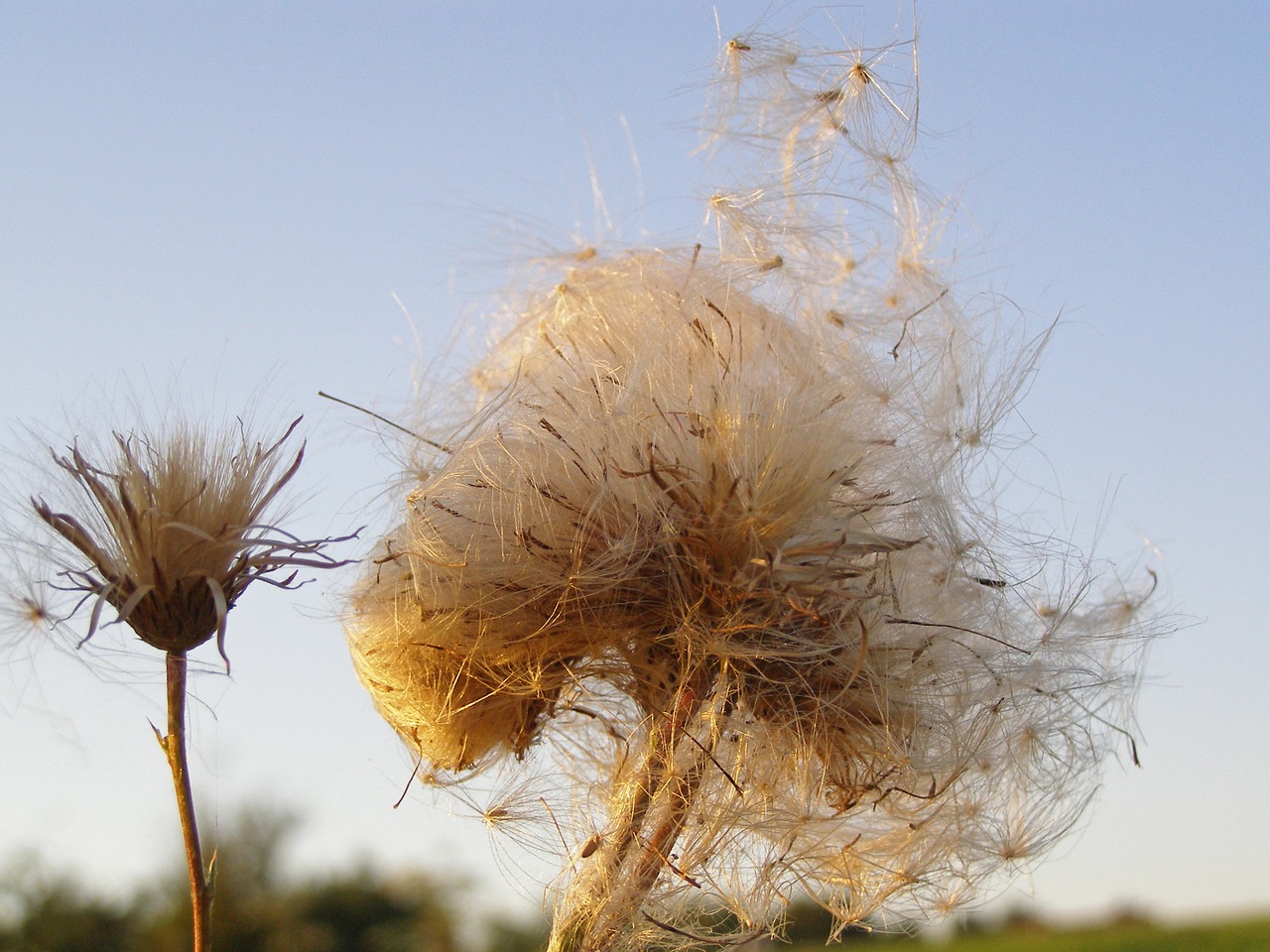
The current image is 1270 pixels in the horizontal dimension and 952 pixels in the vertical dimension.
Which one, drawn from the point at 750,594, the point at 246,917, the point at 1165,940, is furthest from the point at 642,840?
the point at 246,917

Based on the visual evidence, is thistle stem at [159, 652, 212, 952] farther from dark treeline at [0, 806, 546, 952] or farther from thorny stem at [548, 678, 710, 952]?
dark treeline at [0, 806, 546, 952]

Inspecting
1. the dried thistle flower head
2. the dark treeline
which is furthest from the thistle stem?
the dark treeline

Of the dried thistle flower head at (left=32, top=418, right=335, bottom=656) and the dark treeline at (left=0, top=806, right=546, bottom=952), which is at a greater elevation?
the dark treeline at (left=0, top=806, right=546, bottom=952)

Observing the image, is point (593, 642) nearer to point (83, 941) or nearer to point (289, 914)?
point (289, 914)

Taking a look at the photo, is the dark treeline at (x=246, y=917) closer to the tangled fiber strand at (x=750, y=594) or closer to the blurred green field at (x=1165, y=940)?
the blurred green field at (x=1165, y=940)

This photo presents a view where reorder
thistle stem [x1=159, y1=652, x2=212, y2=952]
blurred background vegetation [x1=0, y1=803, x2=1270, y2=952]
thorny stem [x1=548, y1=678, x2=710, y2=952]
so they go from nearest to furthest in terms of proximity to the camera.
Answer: thistle stem [x1=159, y1=652, x2=212, y2=952]
thorny stem [x1=548, y1=678, x2=710, y2=952]
blurred background vegetation [x1=0, y1=803, x2=1270, y2=952]

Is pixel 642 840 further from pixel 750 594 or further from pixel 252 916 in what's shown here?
pixel 252 916
